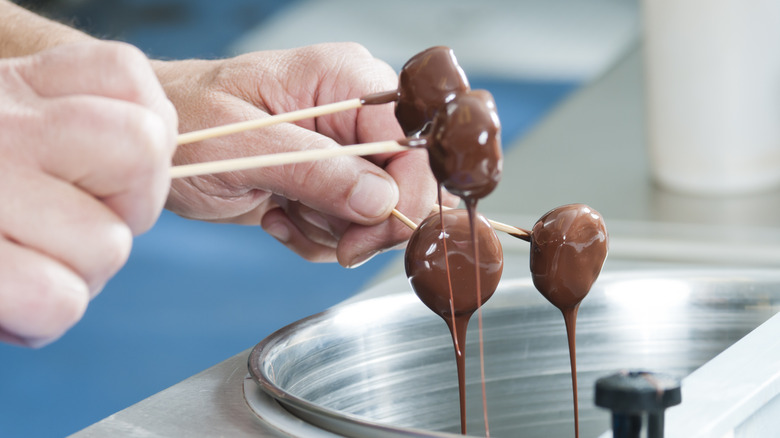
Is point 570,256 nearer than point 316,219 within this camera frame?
Yes

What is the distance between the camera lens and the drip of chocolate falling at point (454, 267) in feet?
2.24

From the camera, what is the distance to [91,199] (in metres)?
A: 0.45

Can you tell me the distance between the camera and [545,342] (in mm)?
798

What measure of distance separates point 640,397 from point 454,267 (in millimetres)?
270

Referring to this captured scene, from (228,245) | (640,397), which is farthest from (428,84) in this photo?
(228,245)

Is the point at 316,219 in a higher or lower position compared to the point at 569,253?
lower

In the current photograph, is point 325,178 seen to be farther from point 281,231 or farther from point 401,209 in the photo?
point 281,231

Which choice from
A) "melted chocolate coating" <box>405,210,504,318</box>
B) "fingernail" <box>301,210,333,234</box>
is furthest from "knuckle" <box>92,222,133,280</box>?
"fingernail" <box>301,210,333,234</box>

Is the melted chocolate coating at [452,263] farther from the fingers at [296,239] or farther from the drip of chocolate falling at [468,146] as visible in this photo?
the fingers at [296,239]

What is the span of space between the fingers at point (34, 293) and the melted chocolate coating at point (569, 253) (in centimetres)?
37

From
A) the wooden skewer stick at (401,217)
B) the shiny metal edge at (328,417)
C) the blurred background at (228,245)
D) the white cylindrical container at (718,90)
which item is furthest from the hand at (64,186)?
the white cylindrical container at (718,90)

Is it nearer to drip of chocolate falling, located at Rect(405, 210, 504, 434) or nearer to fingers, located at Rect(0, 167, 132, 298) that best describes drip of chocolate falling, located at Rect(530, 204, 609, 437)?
drip of chocolate falling, located at Rect(405, 210, 504, 434)

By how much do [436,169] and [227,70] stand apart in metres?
0.39

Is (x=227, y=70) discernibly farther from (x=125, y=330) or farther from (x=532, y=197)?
(x=125, y=330)
